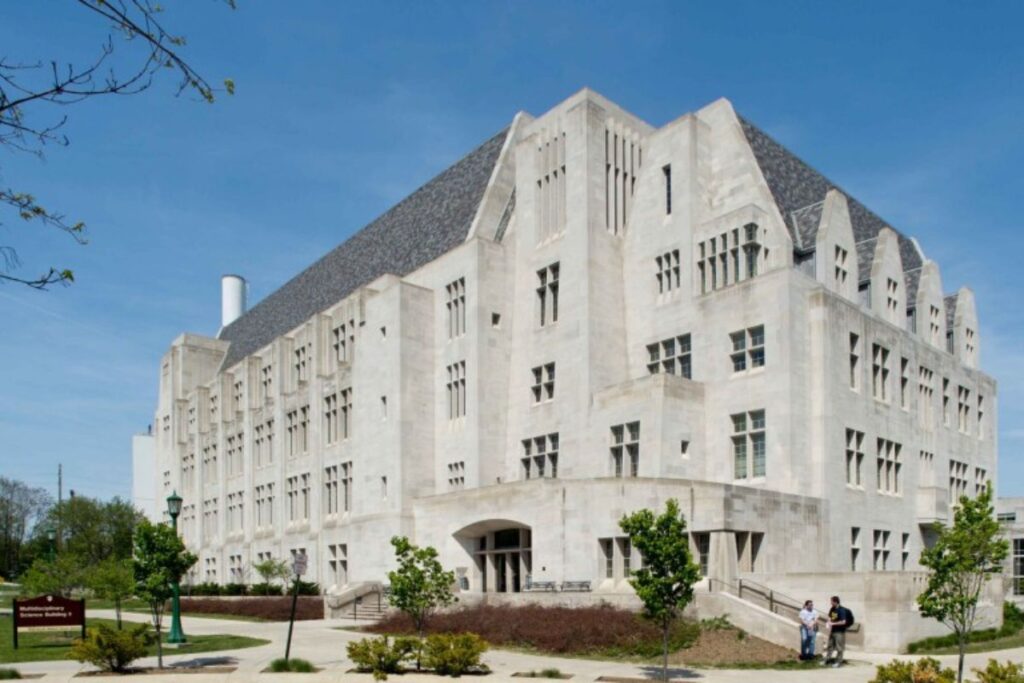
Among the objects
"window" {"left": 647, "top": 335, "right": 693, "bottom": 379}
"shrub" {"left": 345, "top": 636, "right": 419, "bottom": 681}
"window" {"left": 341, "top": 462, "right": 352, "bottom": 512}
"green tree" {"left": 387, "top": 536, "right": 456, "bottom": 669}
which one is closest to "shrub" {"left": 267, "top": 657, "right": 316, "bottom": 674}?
"shrub" {"left": 345, "top": 636, "right": 419, "bottom": 681}

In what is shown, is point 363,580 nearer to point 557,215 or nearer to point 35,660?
point 557,215

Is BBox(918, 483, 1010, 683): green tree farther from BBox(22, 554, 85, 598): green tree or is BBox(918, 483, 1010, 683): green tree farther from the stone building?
BBox(22, 554, 85, 598): green tree

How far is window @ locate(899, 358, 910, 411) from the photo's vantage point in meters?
45.4

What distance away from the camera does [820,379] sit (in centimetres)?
3944

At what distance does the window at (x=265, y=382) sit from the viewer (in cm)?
7013

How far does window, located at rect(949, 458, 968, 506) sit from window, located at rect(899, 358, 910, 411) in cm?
685

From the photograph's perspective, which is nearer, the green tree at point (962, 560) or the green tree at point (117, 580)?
the green tree at point (962, 560)

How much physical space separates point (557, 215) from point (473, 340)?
744cm

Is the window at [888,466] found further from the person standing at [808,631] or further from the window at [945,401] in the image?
the person standing at [808,631]

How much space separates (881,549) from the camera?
42844 millimetres

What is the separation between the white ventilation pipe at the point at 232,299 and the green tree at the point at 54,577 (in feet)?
202

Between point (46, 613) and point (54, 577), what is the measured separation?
11381 millimetres

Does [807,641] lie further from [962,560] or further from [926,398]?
[926,398]

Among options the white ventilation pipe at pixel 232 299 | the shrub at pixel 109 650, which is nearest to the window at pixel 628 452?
the shrub at pixel 109 650
